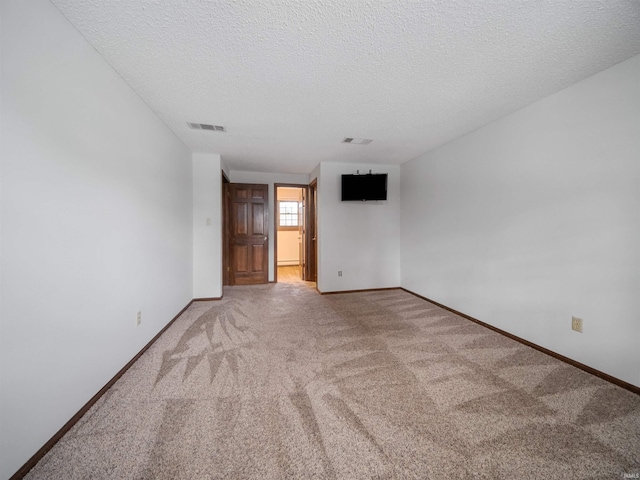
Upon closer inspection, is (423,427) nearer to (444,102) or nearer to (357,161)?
(444,102)

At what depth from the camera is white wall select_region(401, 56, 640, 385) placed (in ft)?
6.02

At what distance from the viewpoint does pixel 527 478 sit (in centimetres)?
119

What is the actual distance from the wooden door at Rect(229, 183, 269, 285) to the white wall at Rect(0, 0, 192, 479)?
2774mm

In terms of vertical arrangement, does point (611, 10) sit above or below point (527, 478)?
above

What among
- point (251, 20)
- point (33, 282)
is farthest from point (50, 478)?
point (251, 20)

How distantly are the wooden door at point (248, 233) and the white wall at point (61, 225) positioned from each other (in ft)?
9.10

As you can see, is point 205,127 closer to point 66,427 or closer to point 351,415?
point 66,427

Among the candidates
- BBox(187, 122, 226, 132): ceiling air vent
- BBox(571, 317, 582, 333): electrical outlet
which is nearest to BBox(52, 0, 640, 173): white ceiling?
BBox(187, 122, 226, 132): ceiling air vent

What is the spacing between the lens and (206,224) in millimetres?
4105

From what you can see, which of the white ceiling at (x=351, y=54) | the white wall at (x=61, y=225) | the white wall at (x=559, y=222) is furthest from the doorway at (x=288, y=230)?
the white wall at (x=61, y=225)

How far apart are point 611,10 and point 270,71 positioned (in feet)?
7.05

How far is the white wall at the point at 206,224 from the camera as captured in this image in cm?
406

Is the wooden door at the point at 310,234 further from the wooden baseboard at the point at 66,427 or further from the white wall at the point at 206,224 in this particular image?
the wooden baseboard at the point at 66,427

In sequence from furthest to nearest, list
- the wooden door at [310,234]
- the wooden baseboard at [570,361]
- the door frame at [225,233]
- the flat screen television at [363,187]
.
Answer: the wooden door at [310,234] < the door frame at [225,233] < the flat screen television at [363,187] < the wooden baseboard at [570,361]
